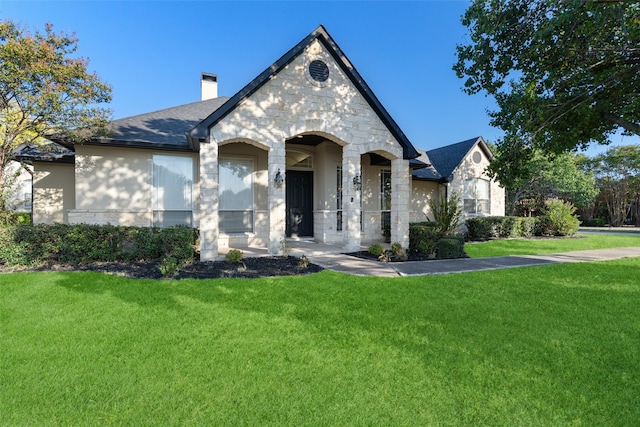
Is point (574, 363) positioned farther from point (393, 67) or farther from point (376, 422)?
point (393, 67)

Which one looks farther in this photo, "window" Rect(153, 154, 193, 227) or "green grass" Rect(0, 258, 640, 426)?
"window" Rect(153, 154, 193, 227)

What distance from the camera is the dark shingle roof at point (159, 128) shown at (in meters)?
9.73

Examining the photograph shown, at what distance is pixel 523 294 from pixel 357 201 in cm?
554

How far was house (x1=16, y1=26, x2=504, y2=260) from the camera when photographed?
9.12 metres

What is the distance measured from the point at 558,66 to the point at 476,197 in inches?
385

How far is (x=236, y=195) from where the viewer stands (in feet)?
36.7

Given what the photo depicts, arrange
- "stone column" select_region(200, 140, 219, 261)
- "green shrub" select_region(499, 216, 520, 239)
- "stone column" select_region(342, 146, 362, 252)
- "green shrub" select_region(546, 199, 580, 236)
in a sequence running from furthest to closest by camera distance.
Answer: "green shrub" select_region(546, 199, 580, 236) < "green shrub" select_region(499, 216, 520, 239) < "stone column" select_region(342, 146, 362, 252) < "stone column" select_region(200, 140, 219, 261)

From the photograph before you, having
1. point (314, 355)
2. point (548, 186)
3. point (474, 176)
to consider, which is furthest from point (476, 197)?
point (314, 355)

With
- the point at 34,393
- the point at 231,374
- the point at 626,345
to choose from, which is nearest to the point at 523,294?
the point at 626,345

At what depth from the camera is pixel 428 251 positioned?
A: 10.2 m

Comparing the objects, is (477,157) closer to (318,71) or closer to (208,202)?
(318,71)

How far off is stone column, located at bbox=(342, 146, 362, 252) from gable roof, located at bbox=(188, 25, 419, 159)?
1.65 m

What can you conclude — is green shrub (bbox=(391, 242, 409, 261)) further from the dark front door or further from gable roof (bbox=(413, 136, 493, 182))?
gable roof (bbox=(413, 136, 493, 182))

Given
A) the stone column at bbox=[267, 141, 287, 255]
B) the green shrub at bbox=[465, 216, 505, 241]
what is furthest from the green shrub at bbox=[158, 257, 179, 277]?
the green shrub at bbox=[465, 216, 505, 241]
